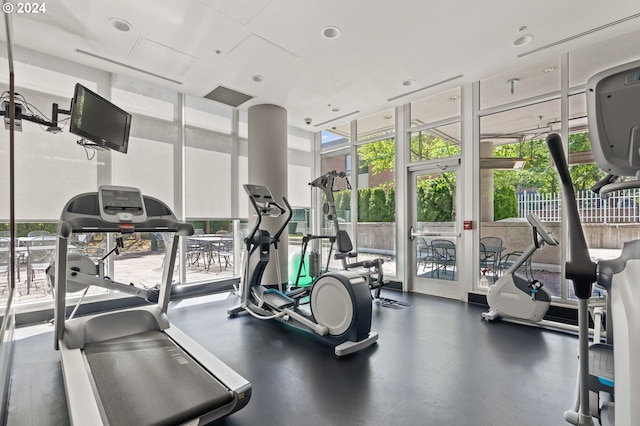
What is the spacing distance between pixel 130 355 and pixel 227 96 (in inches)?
170

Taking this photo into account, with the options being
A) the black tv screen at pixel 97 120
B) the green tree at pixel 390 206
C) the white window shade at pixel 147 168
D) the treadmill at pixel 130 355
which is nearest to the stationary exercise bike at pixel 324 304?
the treadmill at pixel 130 355

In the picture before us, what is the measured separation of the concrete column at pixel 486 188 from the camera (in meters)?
4.89

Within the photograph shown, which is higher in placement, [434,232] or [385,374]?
[434,232]

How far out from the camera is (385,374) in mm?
2656

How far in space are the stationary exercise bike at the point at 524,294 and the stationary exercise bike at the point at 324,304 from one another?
1860 millimetres

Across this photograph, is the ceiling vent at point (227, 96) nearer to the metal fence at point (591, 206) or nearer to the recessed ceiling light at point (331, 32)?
the recessed ceiling light at point (331, 32)

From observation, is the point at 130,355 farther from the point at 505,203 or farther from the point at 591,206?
the point at 591,206

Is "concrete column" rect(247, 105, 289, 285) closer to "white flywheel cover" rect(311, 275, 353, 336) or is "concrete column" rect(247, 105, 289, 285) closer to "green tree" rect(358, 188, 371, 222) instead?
"green tree" rect(358, 188, 371, 222)

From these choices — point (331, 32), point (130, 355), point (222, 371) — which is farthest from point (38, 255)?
point (331, 32)

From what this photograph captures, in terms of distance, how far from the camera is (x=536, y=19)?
11.0 feet

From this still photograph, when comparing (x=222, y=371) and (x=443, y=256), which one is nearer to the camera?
(x=222, y=371)

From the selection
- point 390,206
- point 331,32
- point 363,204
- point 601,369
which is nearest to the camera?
point 601,369

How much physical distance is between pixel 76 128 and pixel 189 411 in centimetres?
293

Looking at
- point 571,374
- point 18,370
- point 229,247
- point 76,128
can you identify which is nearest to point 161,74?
point 76,128
